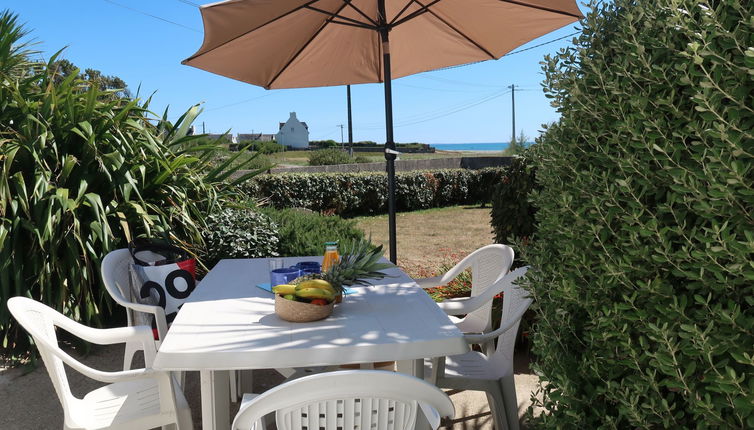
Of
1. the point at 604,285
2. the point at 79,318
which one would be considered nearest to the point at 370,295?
the point at 604,285

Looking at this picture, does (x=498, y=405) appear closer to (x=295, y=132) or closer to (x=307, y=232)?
(x=307, y=232)

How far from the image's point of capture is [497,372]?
8.43 feet

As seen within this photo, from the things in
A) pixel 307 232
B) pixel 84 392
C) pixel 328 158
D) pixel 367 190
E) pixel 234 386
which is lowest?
pixel 84 392

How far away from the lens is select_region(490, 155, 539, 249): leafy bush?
178 inches

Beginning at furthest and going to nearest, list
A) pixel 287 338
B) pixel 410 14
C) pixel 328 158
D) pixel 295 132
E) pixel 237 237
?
pixel 295 132 < pixel 328 158 < pixel 237 237 < pixel 410 14 < pixel 287 338

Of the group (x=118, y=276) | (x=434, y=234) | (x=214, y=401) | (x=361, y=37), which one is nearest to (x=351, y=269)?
(x=214, y=401)

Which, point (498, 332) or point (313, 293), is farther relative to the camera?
point (498, 332)

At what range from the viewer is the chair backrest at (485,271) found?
3056 millimetres

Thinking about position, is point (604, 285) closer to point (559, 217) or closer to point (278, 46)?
point (559, 217)

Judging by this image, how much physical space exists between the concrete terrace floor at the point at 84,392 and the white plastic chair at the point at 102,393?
2.84 feet

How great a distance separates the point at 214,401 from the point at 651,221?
4.95 ft

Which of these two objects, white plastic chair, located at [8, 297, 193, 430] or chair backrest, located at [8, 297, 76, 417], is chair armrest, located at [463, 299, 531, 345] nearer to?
white plastic chair, located at [8, 297, 193, 430]

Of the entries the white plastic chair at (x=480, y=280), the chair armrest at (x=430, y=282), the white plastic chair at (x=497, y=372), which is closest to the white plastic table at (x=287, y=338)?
the white plastic chair at (x=497, y=372)

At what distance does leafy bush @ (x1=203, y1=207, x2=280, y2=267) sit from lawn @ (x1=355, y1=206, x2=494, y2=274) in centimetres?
267
